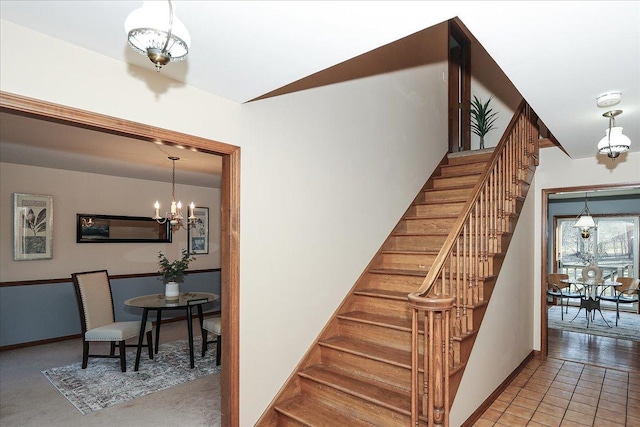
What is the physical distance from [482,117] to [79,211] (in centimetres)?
602

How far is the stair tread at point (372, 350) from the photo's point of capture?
2.69 meters

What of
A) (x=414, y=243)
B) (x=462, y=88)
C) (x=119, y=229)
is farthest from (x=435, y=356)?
(x=119, y=229)

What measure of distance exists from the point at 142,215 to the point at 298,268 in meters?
4.36

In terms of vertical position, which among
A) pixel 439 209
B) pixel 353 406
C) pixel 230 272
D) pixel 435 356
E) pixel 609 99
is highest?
pixel 609 99

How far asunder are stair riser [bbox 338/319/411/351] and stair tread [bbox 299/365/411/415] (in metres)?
0.35

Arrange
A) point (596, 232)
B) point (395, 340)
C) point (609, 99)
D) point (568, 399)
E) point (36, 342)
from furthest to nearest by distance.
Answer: point (596, 232) → point (36, 342) → point (568, 399) → point (395, 340) → point (609, 99)

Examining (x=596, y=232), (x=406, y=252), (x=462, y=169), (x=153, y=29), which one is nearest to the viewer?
(x=153, y=29)

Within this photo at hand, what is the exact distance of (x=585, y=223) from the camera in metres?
7.10

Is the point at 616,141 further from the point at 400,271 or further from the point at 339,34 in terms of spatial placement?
the point at 339,34

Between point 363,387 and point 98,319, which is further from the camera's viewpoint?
point 98,319

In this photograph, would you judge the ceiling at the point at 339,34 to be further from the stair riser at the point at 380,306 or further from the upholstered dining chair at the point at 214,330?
the upholstered dining chair at the point at 214,330

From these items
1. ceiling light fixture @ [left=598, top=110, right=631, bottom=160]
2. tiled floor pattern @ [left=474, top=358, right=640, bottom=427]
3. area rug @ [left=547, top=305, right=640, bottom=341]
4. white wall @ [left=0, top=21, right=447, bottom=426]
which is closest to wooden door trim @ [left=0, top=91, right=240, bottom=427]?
white wall @ [left=0, top=21, right=447, bottom=426]

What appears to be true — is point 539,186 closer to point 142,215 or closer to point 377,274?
point 377,274

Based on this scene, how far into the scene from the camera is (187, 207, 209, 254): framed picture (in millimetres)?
6853
